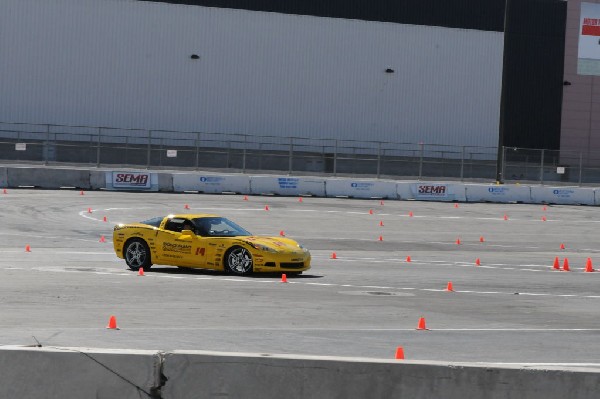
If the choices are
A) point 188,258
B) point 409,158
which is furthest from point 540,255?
point 409,158

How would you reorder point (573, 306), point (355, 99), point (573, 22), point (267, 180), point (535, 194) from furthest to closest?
point (573, 22) < point (355, 99) < point (535, 194) < point (267, 180) < point (573, 306)

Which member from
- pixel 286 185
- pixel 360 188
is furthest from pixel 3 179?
pixel 360 188

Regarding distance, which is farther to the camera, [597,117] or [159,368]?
[597,117]

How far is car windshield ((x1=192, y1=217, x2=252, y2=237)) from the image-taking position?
22.1 metres

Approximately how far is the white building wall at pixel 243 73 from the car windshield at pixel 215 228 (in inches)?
1436

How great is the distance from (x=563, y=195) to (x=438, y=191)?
20.2ft

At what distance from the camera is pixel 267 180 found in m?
46.7

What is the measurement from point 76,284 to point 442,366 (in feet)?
41.3

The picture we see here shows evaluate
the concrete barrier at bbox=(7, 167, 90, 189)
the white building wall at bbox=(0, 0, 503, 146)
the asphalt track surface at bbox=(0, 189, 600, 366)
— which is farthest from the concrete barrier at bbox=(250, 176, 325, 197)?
the white building wall at bbox=(0, 0, 503, 146)

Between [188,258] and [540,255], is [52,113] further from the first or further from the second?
[188,258]

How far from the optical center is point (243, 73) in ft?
199

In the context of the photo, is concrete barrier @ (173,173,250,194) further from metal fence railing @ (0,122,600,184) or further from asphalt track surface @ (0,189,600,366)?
asphalt track surface @ (0,189,600,366)

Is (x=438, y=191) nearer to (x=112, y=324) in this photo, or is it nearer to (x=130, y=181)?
(x=130, y=181)

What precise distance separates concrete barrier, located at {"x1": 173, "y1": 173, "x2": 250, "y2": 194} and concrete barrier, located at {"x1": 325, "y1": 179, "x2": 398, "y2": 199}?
3.69 m
